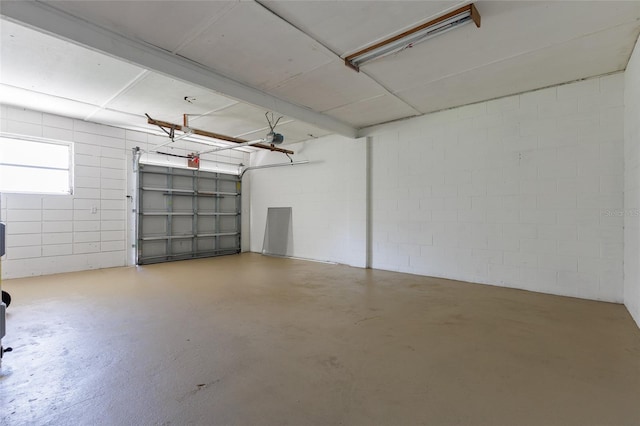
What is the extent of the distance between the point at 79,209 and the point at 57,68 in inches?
112

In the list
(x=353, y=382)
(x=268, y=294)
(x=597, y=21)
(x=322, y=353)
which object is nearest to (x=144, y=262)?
(x=268, y=294)

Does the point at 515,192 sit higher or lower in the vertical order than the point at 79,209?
higher

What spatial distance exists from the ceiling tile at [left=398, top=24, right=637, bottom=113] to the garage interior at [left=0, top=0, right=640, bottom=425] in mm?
32

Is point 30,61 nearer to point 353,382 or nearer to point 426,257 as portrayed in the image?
point 353,382

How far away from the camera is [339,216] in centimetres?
625

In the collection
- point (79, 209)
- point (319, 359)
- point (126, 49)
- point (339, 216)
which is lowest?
point (319, 359)

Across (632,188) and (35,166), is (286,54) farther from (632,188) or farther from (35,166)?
(35,166)

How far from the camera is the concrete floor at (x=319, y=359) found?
1675 mm

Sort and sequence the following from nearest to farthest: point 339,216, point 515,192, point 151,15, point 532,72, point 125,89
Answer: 1. point 151,15
2. point 532,72
3. point 125,89
4. point 515,192
5. point 339,216

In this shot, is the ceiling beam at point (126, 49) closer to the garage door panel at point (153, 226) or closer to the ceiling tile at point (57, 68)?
the ceiling tile at point (57, 68)

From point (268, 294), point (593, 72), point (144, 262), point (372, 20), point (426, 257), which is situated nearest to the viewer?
point (372, 20)

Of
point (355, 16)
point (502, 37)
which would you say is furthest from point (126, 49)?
point (502, 37)

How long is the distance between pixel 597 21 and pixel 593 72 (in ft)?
3.89

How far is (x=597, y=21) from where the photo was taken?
2650 mm
